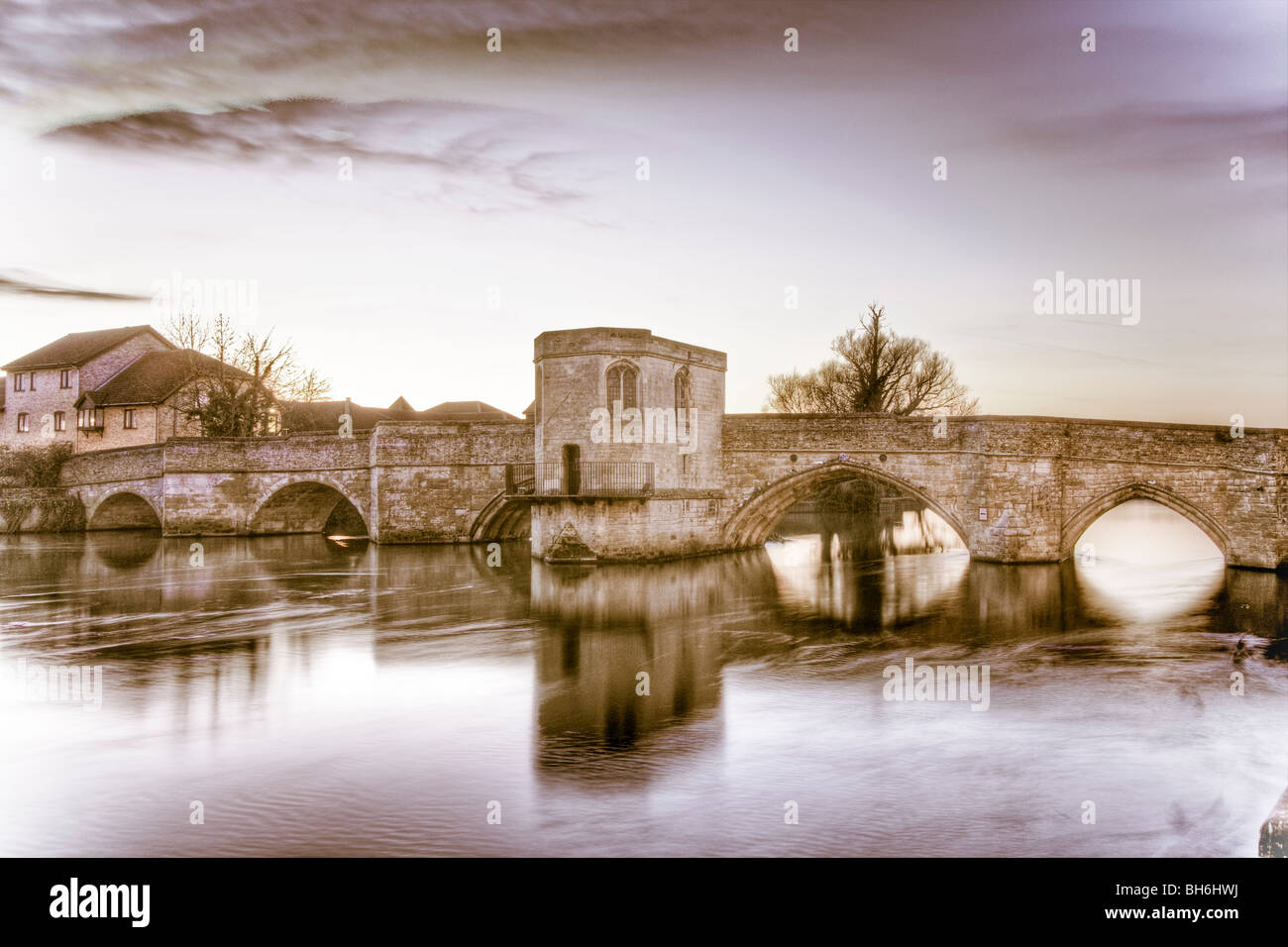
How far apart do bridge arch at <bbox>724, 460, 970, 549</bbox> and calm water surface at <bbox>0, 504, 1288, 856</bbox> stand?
4012mm

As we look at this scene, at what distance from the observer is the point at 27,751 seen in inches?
388

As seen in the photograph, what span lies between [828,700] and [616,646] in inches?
166

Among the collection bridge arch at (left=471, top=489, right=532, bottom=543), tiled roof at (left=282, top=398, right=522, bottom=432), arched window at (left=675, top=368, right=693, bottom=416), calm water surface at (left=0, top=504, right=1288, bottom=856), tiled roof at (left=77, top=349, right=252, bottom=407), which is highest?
tiled roof at (left=77, top=349, right=252, bottom=407)

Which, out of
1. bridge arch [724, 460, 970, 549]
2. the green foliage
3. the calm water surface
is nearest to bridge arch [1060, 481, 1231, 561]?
the calm water surface

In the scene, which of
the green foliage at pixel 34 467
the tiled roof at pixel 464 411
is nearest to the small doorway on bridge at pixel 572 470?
the green foliage at pixel 34 467

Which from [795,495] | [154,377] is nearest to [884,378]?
[795,495]

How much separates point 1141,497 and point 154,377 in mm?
44969

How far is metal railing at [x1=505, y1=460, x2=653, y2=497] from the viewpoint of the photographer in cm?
2320

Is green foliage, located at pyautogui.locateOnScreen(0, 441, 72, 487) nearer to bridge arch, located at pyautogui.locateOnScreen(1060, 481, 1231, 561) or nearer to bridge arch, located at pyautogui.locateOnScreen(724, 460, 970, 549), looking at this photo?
bridge arch, located at pyautogui.locateOnScreen(724, 460, 970, 549)

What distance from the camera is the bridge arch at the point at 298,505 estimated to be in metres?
33.1

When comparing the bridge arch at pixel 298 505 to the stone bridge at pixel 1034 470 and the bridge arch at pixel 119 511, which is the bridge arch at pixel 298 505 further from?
the stone bridge at pixel 1034 470

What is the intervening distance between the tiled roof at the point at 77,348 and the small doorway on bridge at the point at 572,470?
1457 inches

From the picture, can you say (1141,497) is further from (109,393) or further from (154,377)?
(109,393)
